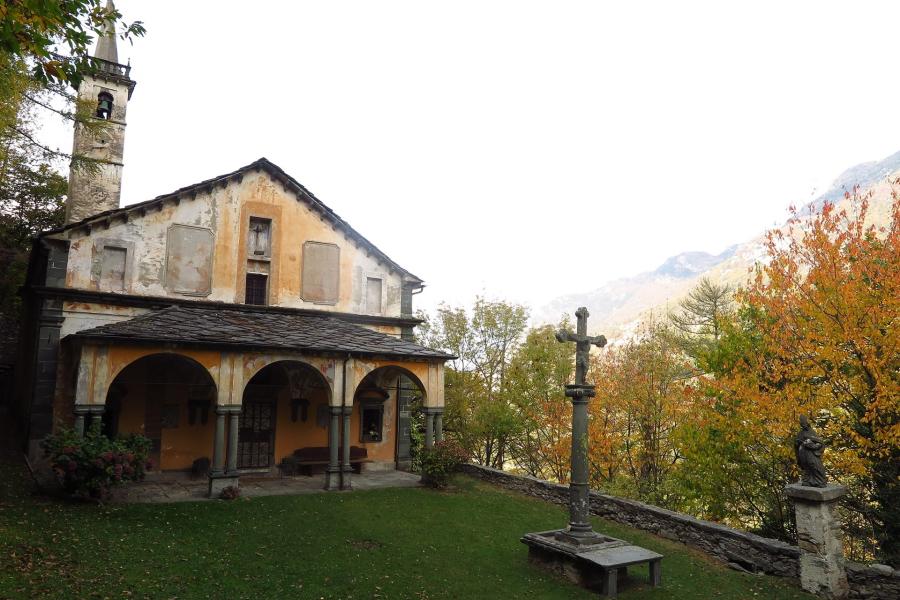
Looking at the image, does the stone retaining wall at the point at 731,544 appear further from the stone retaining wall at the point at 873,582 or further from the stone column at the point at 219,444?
the stone column at the point at 219,444

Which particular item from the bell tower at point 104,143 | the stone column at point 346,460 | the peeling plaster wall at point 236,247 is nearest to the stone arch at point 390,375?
the stone column at point 346,460

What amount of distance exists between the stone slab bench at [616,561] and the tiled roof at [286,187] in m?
13.8

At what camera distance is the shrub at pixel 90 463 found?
38.5 feet

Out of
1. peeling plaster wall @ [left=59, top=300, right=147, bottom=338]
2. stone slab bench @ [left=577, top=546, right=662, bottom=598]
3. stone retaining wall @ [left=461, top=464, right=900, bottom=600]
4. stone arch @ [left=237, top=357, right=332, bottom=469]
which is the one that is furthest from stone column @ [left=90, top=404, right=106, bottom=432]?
stone retaining wall @ [left=461, top=464, right=900, bottom=600]

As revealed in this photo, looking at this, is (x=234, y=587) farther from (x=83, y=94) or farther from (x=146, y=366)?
(x=83, y=94)

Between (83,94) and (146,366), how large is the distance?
50.0 feet

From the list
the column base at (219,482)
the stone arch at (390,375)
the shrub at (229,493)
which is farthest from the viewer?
the stone arch at (390,375)

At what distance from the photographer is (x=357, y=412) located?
19.8m

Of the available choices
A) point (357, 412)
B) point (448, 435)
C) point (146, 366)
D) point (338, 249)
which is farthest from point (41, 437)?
point (448, 435)

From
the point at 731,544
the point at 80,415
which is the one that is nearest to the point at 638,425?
the point at 731,544

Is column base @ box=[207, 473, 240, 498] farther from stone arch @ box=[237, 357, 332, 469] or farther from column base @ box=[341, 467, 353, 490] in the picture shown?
stone arch @ box=[237, 357, 332, 469]

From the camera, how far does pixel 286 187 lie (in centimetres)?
1992

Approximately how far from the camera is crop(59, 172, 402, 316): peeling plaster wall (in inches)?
667

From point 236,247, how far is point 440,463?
967 centimetres
